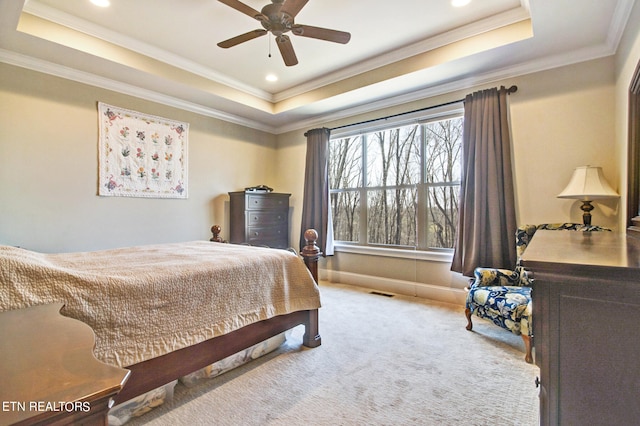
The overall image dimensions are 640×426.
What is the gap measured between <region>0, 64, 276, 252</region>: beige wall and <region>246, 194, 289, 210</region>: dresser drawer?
2.47 ft

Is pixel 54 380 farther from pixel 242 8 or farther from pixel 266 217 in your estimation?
pixel 266 217

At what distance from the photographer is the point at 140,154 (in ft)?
11.8

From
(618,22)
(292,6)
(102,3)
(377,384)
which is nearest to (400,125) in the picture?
(618,22)

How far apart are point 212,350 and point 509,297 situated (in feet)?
6.80

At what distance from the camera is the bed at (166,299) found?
119 centimetres

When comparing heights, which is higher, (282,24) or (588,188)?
(282,24)

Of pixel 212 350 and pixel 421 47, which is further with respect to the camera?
pixel 421 47

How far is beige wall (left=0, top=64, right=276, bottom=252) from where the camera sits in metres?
2.78

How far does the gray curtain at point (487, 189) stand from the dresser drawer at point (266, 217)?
261 cm

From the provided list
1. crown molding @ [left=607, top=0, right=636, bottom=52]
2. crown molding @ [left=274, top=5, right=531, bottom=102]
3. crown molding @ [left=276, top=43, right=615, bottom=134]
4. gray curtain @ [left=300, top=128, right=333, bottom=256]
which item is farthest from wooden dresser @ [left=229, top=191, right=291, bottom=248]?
crown molding @ [left=607, top=0, right=636, bottom=52]

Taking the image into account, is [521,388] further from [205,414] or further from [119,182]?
[119,182]

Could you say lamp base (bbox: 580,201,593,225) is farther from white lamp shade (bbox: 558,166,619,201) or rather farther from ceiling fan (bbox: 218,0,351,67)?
ceiling fan (bbox: 218,0,351,67)

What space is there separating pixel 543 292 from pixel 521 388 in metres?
1.36

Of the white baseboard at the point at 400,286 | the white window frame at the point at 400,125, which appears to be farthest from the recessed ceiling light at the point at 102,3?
the white baseboard at the point at 400,286
